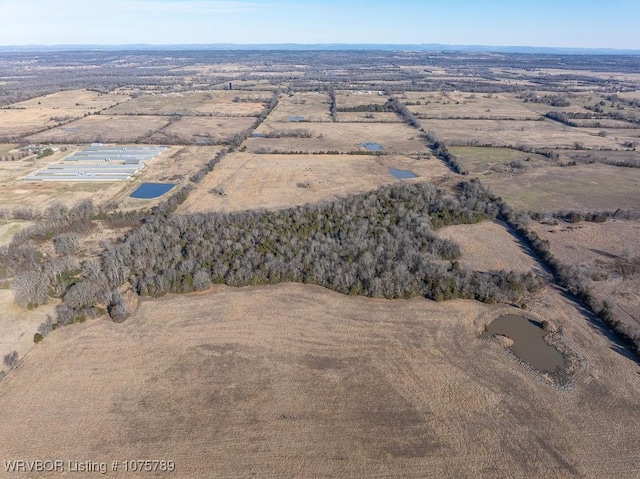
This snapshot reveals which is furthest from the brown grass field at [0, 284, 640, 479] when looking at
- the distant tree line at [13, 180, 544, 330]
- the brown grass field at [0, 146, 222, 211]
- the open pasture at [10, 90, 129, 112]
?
the open pasture at [10, 90, 129, 112]

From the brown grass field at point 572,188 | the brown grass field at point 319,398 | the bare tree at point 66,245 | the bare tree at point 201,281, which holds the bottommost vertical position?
the brown grass field at point 319,398

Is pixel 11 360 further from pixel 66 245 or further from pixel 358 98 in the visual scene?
pixel 358 98

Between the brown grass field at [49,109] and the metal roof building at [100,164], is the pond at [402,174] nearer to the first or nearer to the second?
the metal roof building at [100,164]

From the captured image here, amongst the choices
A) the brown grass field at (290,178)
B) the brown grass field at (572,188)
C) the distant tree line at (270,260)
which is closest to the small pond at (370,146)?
the brown grass field at (290,178)

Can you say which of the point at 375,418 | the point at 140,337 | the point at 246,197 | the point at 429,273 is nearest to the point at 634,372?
the point at 429,273

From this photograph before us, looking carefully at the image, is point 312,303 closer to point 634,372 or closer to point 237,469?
point 237,469

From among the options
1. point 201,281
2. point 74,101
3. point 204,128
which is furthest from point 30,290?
point 74,101

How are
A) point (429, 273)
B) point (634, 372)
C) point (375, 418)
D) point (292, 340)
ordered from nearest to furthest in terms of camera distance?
point (375, 418) → point (634, 372) → point (292, 340) → point (429, 273)
